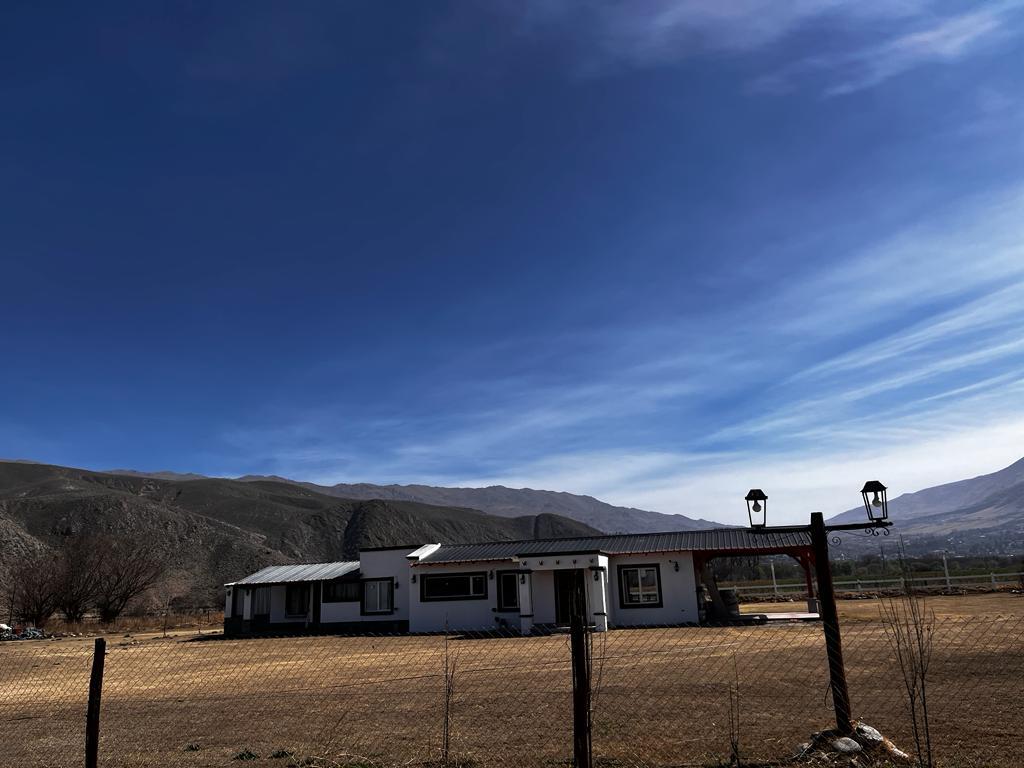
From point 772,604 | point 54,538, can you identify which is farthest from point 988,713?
point 54,538

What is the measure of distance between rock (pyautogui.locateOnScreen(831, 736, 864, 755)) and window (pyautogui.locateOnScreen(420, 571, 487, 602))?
25.0m

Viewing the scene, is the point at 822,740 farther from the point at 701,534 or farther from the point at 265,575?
the point at 265,575

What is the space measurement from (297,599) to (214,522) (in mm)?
62806

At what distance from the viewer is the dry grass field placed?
764 centimetres

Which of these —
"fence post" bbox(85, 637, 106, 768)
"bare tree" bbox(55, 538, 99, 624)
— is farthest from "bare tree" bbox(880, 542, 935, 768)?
"bare tree" bbox(55, 538, 99, 624)

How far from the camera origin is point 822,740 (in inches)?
261

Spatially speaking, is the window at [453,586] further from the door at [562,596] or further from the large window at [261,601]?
the large window at [261,601]

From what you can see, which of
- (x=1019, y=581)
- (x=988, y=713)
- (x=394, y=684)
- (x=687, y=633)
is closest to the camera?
(x=988, y=713)

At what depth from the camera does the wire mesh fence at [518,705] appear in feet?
24.8

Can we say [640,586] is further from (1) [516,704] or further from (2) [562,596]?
(1) [516,704]

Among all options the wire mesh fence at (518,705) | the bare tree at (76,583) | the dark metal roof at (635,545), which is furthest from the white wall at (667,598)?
the bare tree at (76,583)

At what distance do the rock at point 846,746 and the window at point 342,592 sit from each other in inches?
1159

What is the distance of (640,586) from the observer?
94.5 feet

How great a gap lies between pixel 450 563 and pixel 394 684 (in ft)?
55.5
